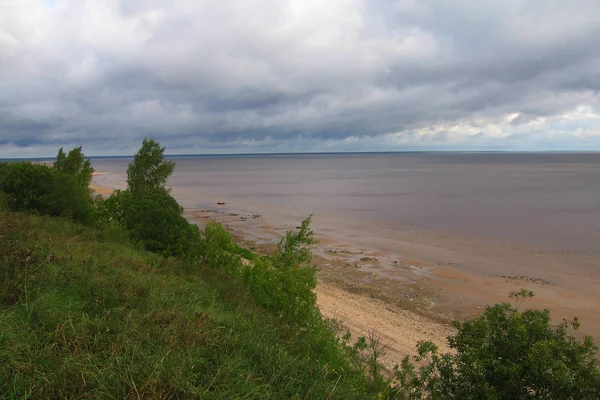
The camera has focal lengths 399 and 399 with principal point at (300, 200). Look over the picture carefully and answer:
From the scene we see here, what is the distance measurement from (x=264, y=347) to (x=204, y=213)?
55.6 m

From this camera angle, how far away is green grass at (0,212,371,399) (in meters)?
5.08

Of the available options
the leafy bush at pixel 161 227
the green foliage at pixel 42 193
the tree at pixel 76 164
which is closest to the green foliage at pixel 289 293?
the leafy bush at pixel 161 227

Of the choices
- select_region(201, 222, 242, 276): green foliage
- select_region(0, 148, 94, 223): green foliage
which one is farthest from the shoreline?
select_region(0, 148, 94, 223): green foliage

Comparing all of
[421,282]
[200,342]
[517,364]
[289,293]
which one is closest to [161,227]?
[289,293]

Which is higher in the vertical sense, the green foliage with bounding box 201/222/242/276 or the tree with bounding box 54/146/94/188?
the tree with bounding box 54/146/94/188

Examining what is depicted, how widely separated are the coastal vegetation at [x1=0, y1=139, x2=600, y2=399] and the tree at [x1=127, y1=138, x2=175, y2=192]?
30431 millimetres

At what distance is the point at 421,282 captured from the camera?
94.1 feet

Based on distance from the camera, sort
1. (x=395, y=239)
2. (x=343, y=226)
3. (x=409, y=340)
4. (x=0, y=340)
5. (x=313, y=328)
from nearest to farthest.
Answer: (x=0, y=340), (x=313, y=328), (x=409, y=340), (x=395, y=239), (x=343, y=226)

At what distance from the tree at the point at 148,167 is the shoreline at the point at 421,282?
10834mm

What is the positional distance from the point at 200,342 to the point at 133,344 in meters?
1.05

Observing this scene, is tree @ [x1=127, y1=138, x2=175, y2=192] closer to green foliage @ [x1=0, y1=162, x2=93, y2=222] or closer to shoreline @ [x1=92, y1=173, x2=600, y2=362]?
shoreline @ [x1=92, y1=173, x2=600, y2=362]

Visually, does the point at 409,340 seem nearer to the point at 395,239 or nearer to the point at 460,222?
the point at 395,239

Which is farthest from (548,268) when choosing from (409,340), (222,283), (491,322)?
(222,283)

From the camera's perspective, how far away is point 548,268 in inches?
1266
